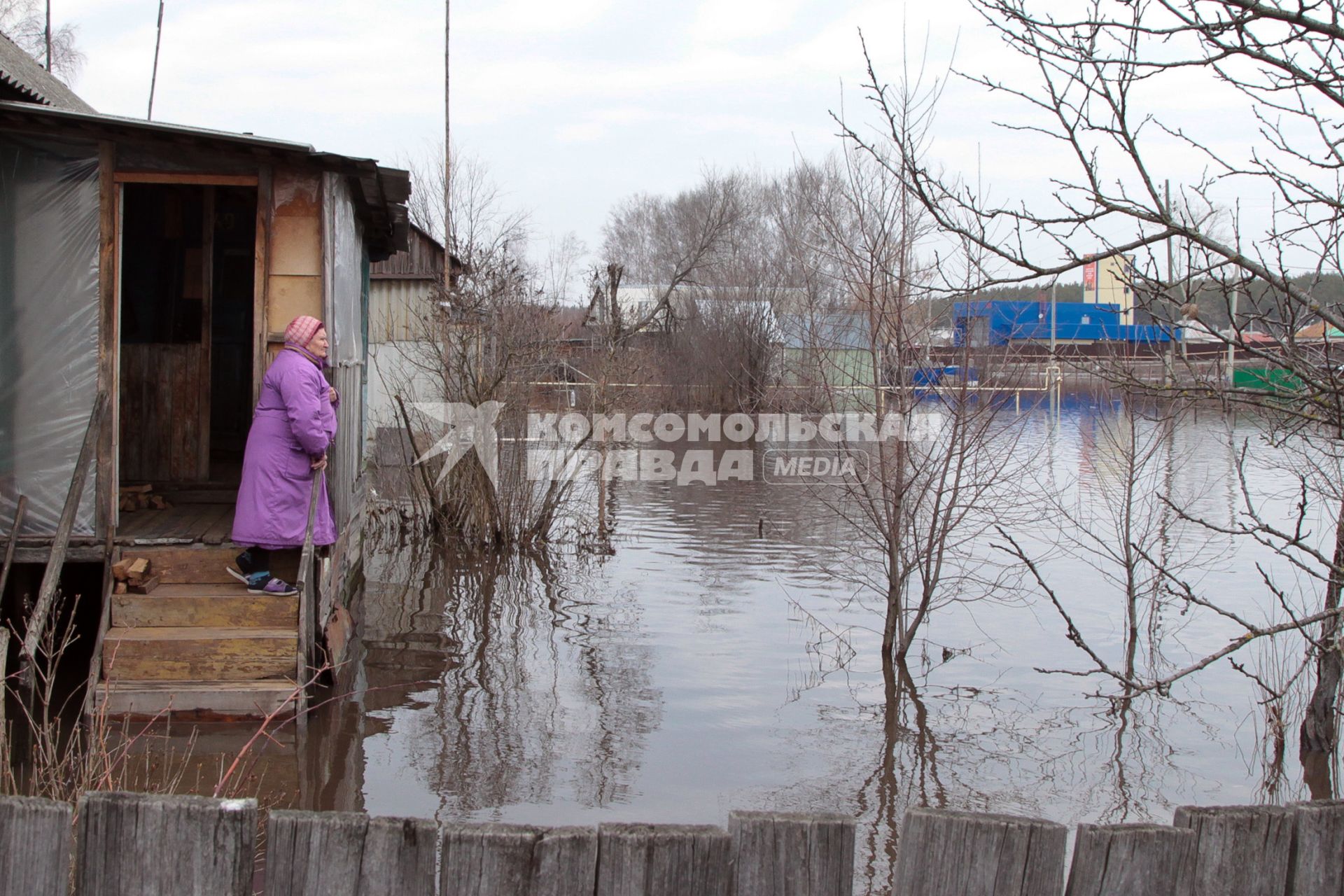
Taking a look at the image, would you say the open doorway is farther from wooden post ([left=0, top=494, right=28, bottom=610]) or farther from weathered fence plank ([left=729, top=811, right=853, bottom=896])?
weathered fence plank ([left=729, top=811, right=853, bottom=896])

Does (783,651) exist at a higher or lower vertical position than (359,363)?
lower

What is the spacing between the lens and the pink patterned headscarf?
25.2 feet

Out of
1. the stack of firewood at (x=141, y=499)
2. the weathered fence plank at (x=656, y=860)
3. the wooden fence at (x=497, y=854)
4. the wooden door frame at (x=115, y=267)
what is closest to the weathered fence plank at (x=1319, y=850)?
the wooden fence at (x=497, y=854)

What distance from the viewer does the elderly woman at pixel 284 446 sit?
7586 mm

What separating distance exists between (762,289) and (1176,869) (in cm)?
3392

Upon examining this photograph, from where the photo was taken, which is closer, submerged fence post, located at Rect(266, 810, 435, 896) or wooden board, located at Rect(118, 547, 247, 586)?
submerged fence post, located at Rect(266, 810, 435, 896)

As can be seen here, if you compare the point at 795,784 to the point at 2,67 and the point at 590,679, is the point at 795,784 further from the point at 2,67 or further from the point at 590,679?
the point at 2,67

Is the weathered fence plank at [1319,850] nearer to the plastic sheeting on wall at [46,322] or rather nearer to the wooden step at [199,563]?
the wooden step at [199,563]

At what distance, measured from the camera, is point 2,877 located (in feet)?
8.46

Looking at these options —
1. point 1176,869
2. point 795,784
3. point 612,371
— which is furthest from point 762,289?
point 1176,869

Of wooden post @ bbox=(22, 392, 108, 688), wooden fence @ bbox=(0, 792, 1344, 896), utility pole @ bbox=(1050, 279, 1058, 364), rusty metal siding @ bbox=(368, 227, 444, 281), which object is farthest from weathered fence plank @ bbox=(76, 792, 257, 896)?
rusty metal siding @ bbox=(368, 227, 444, 281)

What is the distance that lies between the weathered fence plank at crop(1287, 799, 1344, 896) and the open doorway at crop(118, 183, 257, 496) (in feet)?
31.8

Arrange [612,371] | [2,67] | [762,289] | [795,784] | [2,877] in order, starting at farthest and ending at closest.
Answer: [762,289] → [612,371] → [2,67] → [795,784] → [2,877]

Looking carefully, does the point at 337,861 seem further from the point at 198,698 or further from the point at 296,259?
the point at 296,259
